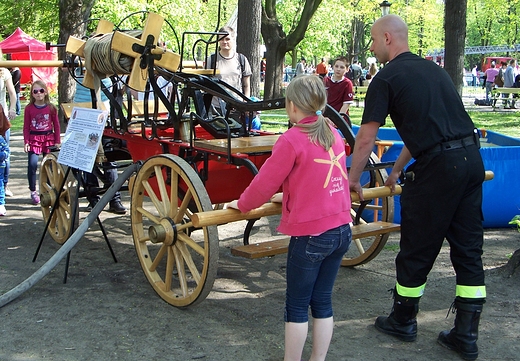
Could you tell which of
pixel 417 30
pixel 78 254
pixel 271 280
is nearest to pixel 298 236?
pixel 271 280

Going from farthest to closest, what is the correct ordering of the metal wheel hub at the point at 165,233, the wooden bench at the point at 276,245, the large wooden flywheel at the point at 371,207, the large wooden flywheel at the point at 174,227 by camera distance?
the large wooden flywheel at the point at 371,207 → the metal wheel hub at the point at 165,233 → the large wooden flywheel at the point at 174,227 → the wooden bench at the point at 276,245

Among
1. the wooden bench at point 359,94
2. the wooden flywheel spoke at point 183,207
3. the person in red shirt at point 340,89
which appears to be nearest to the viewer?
the wooden flywheel spoke at point 183,207

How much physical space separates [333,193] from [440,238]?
898 mm

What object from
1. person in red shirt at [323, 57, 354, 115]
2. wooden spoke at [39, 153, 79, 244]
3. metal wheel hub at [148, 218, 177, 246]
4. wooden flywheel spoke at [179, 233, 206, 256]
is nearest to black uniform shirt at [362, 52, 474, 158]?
wooden flywheel spoke at [179, 233, 206, 256]

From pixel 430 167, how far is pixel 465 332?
0.99 metres

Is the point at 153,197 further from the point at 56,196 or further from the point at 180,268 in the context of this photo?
the point at 56,196

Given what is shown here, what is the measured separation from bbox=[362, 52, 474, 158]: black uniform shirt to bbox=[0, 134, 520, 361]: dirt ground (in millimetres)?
1258

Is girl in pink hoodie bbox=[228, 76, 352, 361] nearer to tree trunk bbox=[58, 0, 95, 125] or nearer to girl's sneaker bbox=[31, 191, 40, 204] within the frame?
girl's sneaker bbox=[31, 191, 40, 204]

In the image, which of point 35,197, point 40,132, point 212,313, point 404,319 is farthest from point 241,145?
point 35,197

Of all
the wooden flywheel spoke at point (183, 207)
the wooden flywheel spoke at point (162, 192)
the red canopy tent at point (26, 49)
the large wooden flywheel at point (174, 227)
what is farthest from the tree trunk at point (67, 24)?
the red canopy tent at point (26, 49)

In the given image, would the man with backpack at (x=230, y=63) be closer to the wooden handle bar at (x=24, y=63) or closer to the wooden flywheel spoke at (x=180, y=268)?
the wooden handle bar at (x=24, y=63)

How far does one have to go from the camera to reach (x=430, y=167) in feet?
11.9

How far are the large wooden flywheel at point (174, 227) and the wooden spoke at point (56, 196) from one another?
3.60 ft

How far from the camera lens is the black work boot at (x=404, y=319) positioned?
3.89 m
